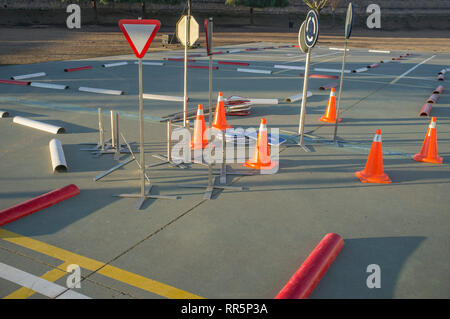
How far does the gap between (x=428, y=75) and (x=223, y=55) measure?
11136 mm

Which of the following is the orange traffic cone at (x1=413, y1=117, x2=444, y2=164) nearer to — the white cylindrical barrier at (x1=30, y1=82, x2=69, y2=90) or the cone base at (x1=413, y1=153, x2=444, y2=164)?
the cone base at (x1=413, y1=153, x2=444, y2=164)

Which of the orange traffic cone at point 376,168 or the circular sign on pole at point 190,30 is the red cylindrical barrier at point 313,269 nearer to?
the orange traffic cone at point 376,168

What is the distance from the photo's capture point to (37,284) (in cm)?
343

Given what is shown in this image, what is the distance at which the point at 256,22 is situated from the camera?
7181 centimetres

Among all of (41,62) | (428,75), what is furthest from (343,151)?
(41,62)

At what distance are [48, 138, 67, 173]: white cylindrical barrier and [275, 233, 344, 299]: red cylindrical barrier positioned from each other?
13.1ft

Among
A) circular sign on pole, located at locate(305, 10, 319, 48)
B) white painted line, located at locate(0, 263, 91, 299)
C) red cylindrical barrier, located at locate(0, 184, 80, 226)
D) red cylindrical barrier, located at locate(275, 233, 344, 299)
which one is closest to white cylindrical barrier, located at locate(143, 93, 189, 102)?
circular sign on pole, located at locate(305, 10, 319, 48)

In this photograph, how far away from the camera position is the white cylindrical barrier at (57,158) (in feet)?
19.6

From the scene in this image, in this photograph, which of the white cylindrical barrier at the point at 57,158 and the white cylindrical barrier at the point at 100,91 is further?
the white cylindrical barrier at the point at 100,91

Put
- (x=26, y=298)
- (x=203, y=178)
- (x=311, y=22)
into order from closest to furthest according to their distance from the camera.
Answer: (x=26, y=298)
(x=203, y=178)
(x=311, y=22)

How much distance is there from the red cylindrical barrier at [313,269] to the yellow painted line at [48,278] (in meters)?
1.92

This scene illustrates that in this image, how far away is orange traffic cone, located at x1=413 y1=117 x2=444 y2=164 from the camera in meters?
6.69

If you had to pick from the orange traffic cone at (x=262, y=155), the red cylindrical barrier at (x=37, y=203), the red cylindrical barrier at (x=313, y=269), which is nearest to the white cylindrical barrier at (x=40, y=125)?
the red cylindrical barrier at (x=37, y=203)
